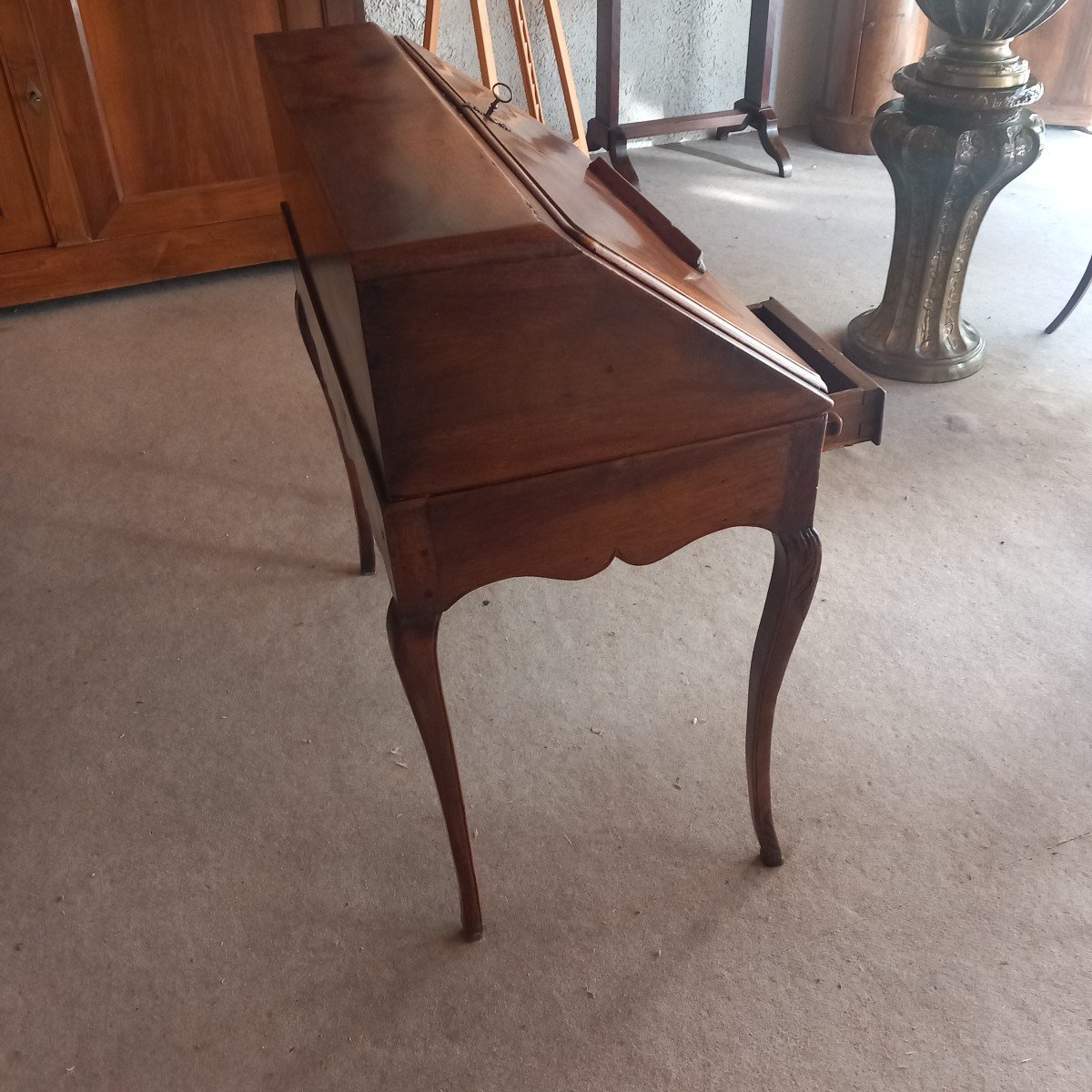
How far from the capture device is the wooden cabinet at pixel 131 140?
262cm

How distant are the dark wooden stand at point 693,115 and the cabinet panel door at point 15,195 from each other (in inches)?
73.7

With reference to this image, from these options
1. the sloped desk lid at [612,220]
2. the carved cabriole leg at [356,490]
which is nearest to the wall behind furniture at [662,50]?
the carved cabriole leg at [356,490]

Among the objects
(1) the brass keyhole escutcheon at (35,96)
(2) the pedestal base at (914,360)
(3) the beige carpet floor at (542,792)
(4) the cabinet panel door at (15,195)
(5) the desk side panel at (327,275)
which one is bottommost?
(3) the beige carpet floor at (542,792)

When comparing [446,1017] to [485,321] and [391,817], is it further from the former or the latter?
[485,321]

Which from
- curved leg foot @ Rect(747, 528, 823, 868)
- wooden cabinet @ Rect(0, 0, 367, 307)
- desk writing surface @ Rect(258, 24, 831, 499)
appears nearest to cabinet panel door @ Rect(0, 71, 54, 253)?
wooden cabinet @ Rect(0, 0, 367, 307)

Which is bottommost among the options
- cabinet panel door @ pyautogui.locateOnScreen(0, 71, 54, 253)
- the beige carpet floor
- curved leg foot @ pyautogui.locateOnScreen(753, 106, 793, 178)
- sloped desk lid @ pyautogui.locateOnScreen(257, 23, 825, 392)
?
the beige carpet floor

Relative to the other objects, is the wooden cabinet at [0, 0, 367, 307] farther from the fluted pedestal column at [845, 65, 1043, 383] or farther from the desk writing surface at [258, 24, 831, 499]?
the desk writing surface at [258, 24, 831, 499]

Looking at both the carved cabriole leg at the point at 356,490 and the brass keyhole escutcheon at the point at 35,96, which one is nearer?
the carved cabriole leg at the point at 356,490

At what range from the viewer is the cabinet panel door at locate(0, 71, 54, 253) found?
2.65 metres

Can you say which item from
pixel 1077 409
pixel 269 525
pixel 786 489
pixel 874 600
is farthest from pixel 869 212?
pixel 786 489

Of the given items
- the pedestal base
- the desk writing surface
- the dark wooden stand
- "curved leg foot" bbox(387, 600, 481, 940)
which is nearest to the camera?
the desk writing surface

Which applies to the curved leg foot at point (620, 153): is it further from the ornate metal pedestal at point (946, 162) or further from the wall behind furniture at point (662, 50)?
the ornate metal pedestal at point (946, 162)

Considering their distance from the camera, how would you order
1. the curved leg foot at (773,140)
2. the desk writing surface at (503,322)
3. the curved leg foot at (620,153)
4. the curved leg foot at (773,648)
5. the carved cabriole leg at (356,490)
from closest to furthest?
the desk writing surface at (503,322)
the curved leg foot at (773,648)
the carved cabriole leg at (356,490)
the curved leg foot at (620,153)
the curved leg foot at (773,140)

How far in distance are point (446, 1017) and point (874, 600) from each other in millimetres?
1057
